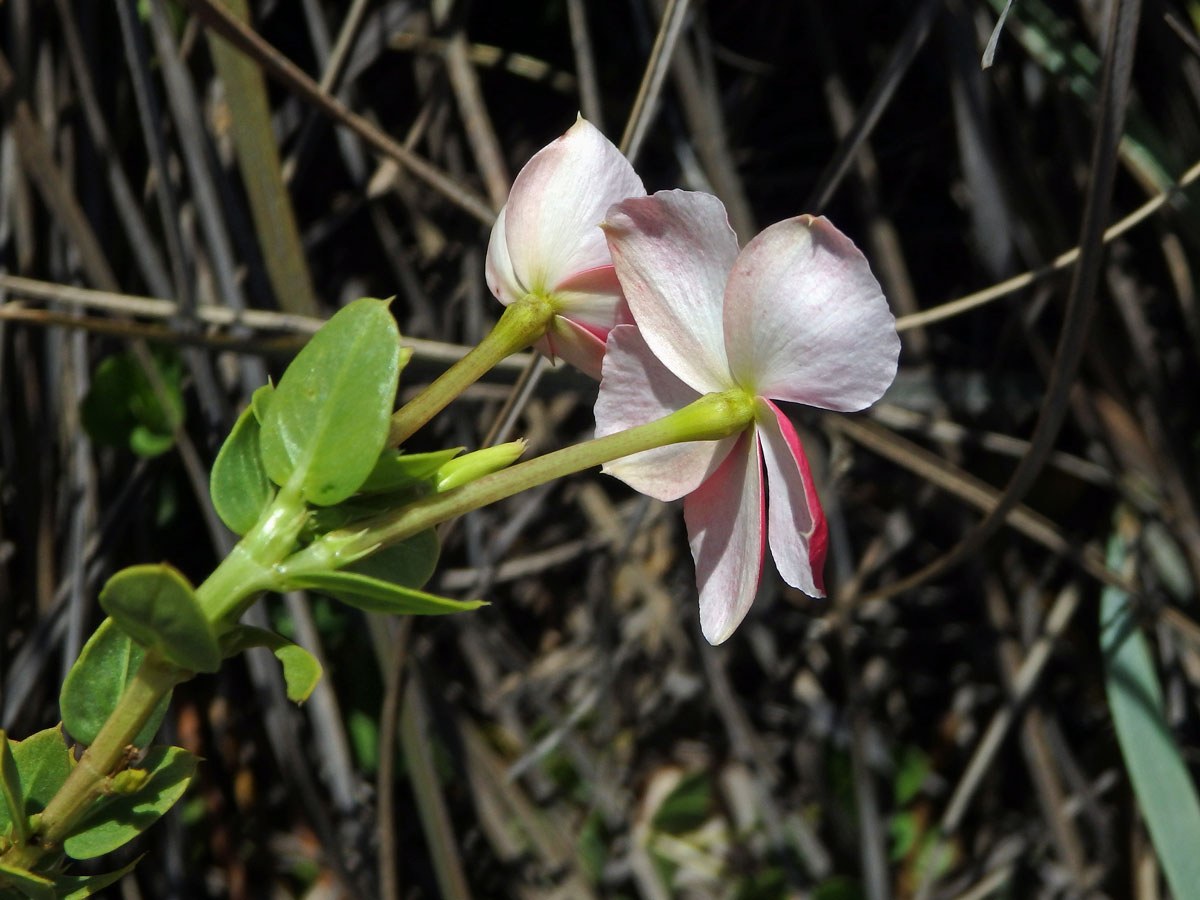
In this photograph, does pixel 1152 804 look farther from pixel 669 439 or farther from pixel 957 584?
pixel 669 439

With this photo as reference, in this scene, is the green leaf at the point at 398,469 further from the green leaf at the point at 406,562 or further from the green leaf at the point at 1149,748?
the green leaf at the point at 1149,748

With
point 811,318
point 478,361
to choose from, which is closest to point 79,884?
point 478,361

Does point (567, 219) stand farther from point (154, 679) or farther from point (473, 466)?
point (154, 679)

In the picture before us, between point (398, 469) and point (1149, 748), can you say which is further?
point (1149, 748)

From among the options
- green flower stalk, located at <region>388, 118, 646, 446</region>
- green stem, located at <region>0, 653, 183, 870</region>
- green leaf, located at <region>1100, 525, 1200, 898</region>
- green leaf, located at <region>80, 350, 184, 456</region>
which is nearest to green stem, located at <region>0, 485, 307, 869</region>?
green stem, located at <region>0, 653, 183, 870</region>

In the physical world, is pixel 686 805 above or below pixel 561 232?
below

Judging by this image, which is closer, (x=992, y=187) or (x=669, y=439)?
(x=669, y=439)

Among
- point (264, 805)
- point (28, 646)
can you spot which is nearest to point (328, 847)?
point (264, 805)
